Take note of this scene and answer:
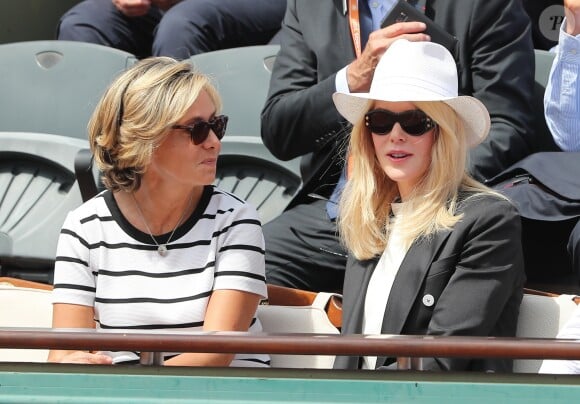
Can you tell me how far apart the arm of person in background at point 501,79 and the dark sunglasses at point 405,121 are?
49 cm

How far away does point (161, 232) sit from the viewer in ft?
8.14

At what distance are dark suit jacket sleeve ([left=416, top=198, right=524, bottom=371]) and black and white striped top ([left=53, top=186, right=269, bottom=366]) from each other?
41cm

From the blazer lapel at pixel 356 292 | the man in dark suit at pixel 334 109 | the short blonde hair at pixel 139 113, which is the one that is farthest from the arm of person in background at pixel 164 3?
the blazer lapel at pixel 356 292

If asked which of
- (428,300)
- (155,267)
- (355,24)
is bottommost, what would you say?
(428,300)

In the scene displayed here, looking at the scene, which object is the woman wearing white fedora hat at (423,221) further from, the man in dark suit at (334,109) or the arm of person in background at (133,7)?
the arm of person in background at (133,7)

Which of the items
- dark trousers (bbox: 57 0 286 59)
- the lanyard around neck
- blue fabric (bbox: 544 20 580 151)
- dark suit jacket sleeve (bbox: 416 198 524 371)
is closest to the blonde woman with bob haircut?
dark suit jacket sleeve (bbox: 416 198 524 371)

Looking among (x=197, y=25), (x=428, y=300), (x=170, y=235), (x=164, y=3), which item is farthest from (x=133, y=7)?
(x=428, y=300)

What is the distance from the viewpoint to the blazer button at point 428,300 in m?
2.29

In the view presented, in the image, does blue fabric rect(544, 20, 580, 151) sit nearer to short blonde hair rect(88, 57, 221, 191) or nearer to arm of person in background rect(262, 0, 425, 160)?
arm of person in background rect(262, 0, 425, 160)

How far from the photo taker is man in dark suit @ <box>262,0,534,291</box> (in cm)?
289

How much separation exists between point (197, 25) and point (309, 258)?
1.38 m

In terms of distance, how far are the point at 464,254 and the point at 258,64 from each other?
158 cm

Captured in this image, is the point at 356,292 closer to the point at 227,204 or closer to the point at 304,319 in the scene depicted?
the point at 304,319

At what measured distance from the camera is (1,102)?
3.95m
